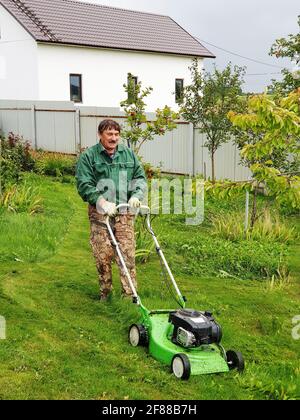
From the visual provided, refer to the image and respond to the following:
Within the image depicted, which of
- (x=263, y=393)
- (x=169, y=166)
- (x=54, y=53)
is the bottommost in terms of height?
(x=263, y=393)

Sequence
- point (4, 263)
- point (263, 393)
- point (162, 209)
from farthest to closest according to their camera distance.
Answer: point (162, 209)
point (4, 263)
point (263, 393)

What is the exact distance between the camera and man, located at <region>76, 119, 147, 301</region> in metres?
5.47

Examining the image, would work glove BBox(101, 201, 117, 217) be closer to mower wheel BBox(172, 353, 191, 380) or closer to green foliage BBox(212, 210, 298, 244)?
mower wheel BBox(172, 353, 191, 380)

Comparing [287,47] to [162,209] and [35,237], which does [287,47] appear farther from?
[35,237]

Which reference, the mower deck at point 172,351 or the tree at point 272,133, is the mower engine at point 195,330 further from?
the tree at point 272,133

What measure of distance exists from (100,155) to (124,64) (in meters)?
21.9

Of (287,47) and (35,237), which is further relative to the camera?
(287,47)

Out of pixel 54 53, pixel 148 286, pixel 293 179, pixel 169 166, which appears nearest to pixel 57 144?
pixel 169 166

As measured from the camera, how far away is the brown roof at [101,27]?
24.1 m

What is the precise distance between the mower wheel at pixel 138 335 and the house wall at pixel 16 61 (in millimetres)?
19832

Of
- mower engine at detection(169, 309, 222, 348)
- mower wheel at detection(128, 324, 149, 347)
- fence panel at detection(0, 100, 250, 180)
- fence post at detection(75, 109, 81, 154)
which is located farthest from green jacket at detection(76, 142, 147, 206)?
fence post at detection(75, 109, 81, 154)

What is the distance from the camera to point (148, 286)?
6.51 meters

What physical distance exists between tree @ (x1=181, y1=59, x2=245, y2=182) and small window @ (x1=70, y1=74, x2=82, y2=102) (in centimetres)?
1253

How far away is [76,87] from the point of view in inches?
991
